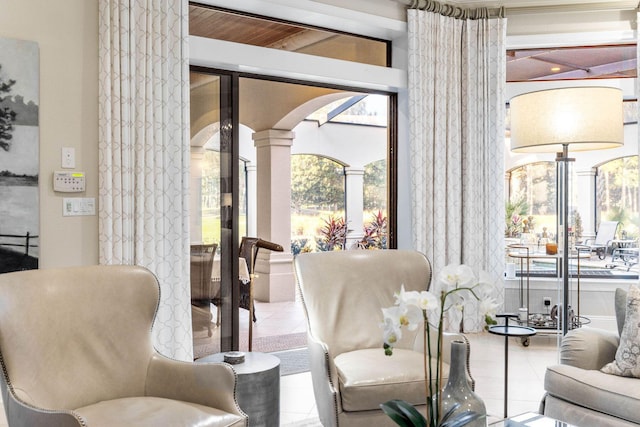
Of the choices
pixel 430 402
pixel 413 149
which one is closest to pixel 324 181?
pixel 413 149

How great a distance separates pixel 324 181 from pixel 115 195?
3821mm

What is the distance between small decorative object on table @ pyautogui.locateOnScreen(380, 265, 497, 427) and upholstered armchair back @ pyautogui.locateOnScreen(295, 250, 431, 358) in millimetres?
1202

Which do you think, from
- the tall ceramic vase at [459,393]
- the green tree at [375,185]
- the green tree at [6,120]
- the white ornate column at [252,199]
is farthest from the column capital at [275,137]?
the tall ceramic vase at [459,393]

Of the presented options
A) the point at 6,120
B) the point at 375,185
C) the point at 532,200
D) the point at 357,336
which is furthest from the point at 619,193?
the point at 6,120

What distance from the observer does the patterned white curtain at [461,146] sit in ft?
15.9

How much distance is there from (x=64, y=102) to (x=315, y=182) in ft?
13.0

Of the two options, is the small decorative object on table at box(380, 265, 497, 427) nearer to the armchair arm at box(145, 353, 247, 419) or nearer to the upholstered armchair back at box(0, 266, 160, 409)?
the armchair arm at box(145, 353, 247, 419)

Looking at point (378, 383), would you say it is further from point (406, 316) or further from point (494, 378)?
point (494, 378)

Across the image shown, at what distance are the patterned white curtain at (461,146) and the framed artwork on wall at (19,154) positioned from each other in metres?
2.90

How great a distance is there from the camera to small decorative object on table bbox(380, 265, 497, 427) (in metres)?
1.45

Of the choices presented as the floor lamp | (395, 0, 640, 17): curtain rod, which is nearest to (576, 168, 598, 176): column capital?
(395, 0, 640, 17): curtain rod

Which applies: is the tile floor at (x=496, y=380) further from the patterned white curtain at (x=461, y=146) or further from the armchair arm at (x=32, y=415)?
the armchair arm at (x=32, y=415)

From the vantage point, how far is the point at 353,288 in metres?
2.97

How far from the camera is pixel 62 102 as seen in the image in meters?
3.41
